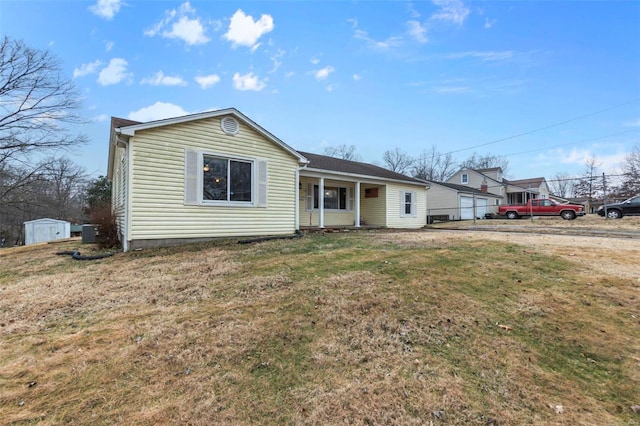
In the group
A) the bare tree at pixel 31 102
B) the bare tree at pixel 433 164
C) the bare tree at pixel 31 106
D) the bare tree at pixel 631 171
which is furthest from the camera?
the bare tree at pixel 433 164

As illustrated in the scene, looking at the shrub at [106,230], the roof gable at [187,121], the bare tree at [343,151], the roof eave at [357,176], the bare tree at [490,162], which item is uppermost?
the bare tree at [343,151]

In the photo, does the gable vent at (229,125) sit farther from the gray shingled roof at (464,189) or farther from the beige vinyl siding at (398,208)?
the gray shingled roof at (464,189)

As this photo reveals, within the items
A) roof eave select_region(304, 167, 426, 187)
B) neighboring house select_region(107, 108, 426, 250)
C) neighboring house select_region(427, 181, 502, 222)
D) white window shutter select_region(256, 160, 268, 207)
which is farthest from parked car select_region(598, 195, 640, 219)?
white window shutter select_region(256, 160, 268, 207)

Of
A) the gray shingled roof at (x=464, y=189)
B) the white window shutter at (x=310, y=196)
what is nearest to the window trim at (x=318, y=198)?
the white window shutter at (x=310, y=196)

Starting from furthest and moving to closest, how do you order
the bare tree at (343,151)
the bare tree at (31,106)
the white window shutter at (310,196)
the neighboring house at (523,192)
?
the bare tree at (343,151) → the neighboring house at (523,192) → the bare tree at (31,106) → the white window shutter at (310,196)

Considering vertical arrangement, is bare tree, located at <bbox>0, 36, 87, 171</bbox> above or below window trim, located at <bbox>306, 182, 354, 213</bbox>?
above

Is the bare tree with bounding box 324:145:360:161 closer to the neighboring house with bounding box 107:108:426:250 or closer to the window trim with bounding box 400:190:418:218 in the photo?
the window trim with bounding box 400:190:418:218

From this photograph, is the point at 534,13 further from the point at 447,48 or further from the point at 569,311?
the point at 569,311

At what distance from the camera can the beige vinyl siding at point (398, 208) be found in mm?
16078

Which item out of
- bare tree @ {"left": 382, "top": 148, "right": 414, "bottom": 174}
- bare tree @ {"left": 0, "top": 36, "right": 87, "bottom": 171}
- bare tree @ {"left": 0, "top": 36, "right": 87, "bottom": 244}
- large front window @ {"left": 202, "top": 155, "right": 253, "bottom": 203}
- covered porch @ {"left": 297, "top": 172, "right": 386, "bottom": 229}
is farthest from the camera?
bare tree @ {"left": 382, "top": 148, "right": 414, "bottom": 174}

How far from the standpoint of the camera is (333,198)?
1524 cm

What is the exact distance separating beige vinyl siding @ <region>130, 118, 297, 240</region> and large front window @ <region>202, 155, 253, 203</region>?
25 cm

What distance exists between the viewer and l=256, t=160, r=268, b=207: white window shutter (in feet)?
32.3

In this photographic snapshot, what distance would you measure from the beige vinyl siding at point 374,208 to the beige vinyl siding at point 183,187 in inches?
279
